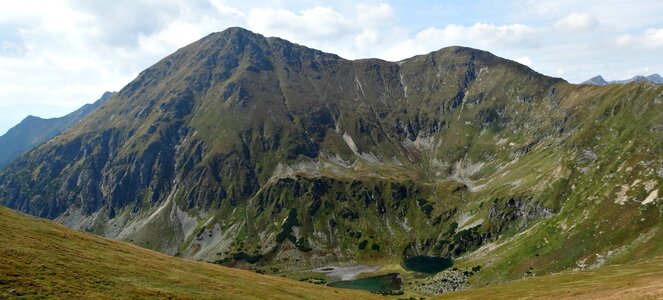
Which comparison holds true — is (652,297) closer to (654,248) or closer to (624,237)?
(654,248)

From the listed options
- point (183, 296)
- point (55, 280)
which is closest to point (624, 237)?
point (183, 296)

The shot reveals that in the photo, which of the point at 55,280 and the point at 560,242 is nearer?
the point at 55,280

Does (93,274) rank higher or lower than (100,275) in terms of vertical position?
higher

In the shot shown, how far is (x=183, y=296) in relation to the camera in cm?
5731

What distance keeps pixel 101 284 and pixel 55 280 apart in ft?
18.4

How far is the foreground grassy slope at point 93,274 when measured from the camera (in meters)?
47.6

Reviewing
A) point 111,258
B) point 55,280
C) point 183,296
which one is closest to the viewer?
point 55,280

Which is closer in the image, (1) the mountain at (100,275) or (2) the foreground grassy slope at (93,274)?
(2) the foreground grassy slope at (93,274)

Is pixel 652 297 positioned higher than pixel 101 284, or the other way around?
pixel 101 284

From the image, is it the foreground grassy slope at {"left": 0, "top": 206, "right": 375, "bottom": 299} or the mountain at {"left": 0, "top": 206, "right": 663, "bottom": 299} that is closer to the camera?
the foreground grassy slope at {"left": 0, "top": 206, "right": 375, "bottom": 299}

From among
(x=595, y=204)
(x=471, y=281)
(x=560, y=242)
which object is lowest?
(x=471, y=281)

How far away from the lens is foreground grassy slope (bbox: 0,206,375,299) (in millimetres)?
47594

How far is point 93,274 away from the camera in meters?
57.0

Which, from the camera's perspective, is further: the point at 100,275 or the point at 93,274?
the point at 100,275
